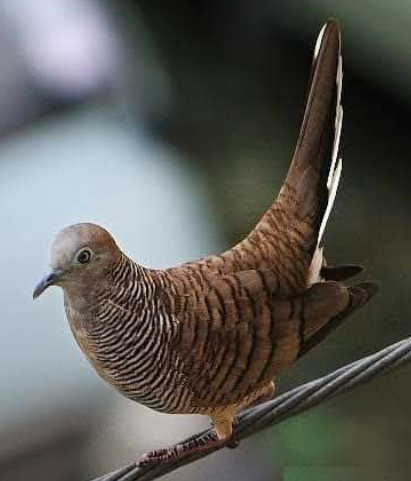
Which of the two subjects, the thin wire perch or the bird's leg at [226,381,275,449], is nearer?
the thin wire perch

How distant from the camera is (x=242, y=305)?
3.56 ft

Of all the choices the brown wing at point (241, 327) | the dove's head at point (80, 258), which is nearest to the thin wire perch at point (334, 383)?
the brown wing at point (241, 327)

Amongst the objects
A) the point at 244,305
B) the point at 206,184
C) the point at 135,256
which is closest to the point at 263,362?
the point at 244,305

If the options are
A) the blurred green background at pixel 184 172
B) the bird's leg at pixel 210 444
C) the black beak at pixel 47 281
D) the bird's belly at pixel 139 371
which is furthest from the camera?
the blurred green background at pixel 184 172

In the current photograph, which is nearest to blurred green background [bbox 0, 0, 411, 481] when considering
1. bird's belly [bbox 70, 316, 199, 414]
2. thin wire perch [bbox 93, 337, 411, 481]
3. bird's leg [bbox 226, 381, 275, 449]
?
bird's leg [bbox 226, 381, 275, 449]

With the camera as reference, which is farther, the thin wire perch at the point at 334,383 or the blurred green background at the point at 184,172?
the blurred green background at the point at 184,172

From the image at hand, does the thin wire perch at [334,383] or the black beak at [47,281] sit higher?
the black beak at [47,281]

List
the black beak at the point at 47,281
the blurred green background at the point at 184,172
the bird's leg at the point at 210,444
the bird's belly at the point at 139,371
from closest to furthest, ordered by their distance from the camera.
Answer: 1. the black beak at the point at 47,281
2. the bird's belly at the point at 139,371
3. the bird's leg at the point at 210,444
4. the blurred green background at the point at 184,172

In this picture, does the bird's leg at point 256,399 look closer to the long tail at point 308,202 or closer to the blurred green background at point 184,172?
the long tail at point 308,202

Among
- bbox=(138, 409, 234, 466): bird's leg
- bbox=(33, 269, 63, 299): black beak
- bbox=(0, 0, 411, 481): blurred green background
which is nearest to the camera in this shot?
bbox=(33, 269, 63, 299): black beak

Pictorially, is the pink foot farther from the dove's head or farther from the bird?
the dove's head

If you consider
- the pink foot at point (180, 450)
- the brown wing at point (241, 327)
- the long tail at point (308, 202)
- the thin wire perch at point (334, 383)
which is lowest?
the pink foot at point (180, 450)

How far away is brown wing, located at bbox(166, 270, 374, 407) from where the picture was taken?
108 cm

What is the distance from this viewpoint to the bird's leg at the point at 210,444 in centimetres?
113
